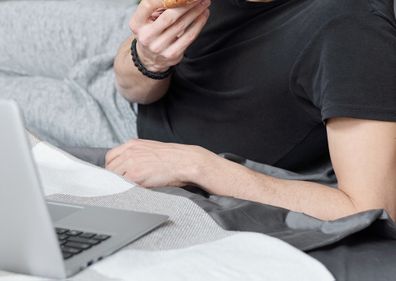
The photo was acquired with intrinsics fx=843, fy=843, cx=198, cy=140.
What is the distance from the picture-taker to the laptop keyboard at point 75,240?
88 cm

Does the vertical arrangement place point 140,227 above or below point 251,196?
above

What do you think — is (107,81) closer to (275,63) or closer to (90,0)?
(90,0)

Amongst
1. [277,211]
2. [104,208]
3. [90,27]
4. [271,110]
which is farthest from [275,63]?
[90,27]

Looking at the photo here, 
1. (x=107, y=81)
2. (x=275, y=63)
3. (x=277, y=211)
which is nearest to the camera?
(x=277, y=211)

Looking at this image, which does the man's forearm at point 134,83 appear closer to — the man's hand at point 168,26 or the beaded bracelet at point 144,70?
the beaded bracelet at point 144,70

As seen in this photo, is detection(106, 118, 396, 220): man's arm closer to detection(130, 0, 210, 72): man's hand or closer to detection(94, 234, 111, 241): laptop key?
detection(130, 0, 210, 72): man's hand

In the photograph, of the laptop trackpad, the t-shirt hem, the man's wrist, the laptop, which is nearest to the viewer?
the laptop

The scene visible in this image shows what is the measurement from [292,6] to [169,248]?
0.57 m

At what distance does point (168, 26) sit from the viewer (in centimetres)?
129

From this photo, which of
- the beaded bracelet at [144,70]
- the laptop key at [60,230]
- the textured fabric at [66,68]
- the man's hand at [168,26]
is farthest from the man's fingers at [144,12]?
the laptop key at [60,230]

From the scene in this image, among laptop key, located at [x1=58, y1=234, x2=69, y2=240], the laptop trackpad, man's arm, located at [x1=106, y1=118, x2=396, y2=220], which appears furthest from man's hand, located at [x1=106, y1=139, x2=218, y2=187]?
laptop key, located at [x1=58, y1=234, x2=69, y2=240]

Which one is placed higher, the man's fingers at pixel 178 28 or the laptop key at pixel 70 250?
the man's fingers at pixel 178 28

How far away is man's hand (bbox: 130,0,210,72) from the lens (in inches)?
50.4

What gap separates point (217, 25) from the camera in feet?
4.79
